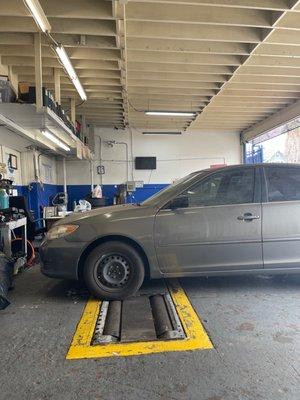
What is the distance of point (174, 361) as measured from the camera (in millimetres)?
2219

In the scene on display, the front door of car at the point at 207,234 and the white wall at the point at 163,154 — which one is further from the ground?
the white wall at the point at 163,154

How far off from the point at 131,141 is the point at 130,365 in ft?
30.9

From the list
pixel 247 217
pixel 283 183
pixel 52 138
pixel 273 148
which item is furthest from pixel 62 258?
pixel 273 148

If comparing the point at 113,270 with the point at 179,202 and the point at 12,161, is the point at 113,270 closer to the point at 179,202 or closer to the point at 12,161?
the point at 179,202

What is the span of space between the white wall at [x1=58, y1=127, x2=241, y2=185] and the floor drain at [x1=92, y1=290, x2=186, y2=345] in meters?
7.85

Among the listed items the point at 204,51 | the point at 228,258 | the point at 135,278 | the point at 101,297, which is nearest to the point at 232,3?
the point at 204,51

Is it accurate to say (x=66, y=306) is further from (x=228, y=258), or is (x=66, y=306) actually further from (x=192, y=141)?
(x=192, y=141)

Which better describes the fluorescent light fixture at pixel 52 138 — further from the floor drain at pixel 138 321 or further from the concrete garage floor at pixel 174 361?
the floor drain at pixel 138 321

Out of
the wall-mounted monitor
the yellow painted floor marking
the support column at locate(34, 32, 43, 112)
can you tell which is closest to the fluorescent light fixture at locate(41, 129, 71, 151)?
the support column at locate(34, 32, 43, 112)

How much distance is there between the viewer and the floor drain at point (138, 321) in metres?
2.59

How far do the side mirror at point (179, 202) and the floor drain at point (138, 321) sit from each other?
3.23ft

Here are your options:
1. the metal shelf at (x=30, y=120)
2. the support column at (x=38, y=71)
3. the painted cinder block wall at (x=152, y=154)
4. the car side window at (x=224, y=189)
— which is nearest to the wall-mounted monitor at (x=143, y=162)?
the painted cinder block wall at (x=152, y=154)

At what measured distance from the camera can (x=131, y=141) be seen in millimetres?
11047

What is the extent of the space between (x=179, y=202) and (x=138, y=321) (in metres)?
1.29
